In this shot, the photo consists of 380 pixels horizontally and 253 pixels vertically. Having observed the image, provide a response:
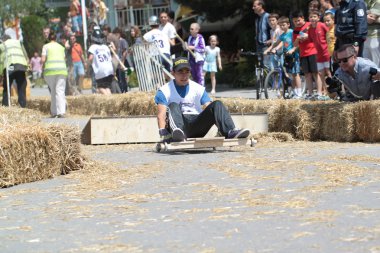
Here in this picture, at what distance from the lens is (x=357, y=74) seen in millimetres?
13250

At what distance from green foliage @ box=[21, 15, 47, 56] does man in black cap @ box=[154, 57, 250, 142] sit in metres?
40.5

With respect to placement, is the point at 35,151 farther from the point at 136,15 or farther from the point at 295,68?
the point at 136,15

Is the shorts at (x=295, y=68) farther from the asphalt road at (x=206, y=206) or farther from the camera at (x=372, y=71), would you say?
the asphalt road at (x=206, y=206)

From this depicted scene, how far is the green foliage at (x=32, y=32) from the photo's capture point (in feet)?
173

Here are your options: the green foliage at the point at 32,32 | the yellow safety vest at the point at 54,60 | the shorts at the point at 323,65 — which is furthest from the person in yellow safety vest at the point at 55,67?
the green foliage at the point at 32,32

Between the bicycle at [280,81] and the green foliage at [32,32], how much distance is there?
3460 centimetres

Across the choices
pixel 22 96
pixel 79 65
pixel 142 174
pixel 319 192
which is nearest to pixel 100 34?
pixel 22 96

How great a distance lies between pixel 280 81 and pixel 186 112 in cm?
663

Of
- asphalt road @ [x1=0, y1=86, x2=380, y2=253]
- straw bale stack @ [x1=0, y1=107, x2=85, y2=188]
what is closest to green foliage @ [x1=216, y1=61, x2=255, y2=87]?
asphalt road @ [x1=0, y1=86, x2=380, y2=253]

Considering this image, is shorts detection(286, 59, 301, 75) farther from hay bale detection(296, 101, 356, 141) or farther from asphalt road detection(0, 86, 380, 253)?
asphalt road detection(0, 86, 380, 253)

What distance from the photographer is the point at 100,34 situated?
2403cm

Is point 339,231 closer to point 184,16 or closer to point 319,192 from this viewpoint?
point 319,192

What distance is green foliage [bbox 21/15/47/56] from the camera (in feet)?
173

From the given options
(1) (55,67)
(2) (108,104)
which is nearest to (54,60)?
(1) (55,67)
